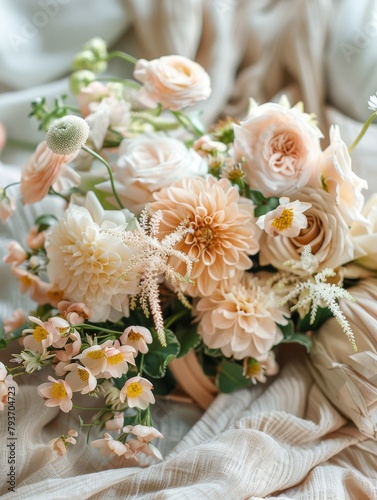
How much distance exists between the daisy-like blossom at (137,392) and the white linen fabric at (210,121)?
73 millimetres

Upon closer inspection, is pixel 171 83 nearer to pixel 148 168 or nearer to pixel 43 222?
pixel 148 168

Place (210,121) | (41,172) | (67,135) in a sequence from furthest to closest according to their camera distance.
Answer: (210,121) < (41,172) < (67,135)

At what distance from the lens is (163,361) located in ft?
2.38

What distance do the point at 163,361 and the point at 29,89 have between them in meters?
0.61

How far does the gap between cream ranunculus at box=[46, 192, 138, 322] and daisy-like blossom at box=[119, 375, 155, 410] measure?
9 centimetres

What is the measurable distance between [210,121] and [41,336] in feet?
1.82

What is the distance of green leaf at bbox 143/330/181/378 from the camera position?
0.73 metres

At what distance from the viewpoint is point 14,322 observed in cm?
83

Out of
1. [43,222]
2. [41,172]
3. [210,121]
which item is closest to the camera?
[41,172]

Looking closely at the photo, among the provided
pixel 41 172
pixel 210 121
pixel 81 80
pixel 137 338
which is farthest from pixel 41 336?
pixel 210 121

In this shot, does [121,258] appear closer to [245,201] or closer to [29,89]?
[245,201]

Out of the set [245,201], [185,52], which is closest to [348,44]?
[185,52]

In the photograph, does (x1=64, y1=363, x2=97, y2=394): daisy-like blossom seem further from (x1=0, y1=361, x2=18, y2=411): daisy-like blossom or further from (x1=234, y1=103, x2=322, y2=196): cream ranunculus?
(x1=234, y1=103, x2=322, y2=196): cream ranunculus

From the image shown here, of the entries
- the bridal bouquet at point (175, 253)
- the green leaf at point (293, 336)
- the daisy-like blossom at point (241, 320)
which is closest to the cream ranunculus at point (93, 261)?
the bridal bouquet at point (175, 253)
